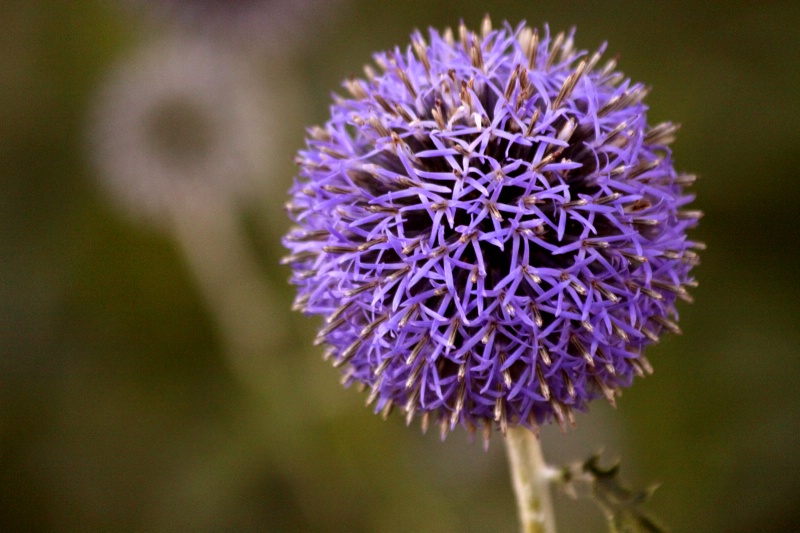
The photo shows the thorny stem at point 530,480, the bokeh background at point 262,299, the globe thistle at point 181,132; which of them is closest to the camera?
the thorny stem at point 530,480

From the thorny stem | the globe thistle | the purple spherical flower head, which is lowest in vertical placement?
the thorny stem

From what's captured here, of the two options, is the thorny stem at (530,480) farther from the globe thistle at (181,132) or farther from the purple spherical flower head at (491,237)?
the globe thistle at (181,132)

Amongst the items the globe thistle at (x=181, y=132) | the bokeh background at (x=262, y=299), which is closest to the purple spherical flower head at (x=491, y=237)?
the bokeh background at (x=262, y=299)

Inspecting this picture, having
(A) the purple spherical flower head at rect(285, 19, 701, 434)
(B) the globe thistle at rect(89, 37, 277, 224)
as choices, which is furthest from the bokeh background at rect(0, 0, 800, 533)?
(A) the purple spherical flower head at rect(285, 19, 701, 434)

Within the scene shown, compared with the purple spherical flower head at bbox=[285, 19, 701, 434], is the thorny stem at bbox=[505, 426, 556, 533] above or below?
below

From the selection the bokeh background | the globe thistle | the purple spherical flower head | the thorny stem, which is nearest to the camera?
the purple spherical flower head

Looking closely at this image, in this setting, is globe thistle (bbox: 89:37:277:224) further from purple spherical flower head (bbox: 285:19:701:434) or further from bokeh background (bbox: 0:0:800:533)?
purple spherical flower head (bbox: 285:19:701:434)

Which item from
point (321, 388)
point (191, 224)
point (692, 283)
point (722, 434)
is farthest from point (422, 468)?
point (692, 283)

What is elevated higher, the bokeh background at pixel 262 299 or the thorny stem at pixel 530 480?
the bokeh background at pixel 262 299
